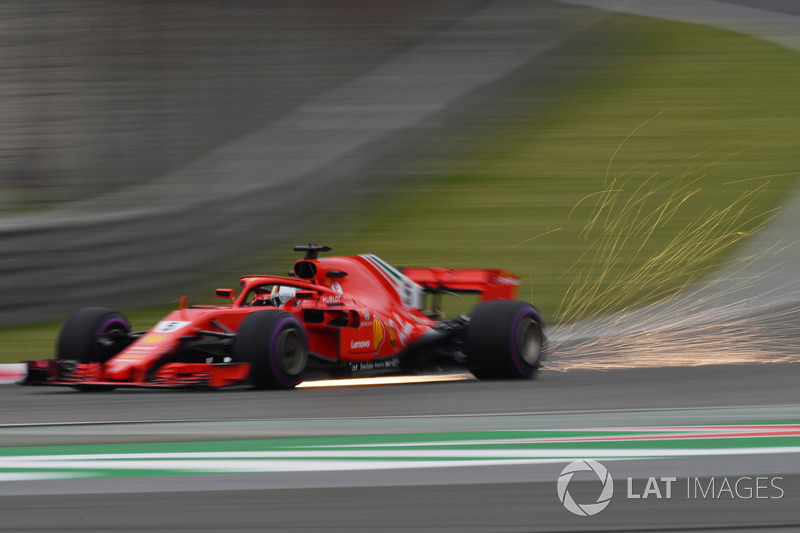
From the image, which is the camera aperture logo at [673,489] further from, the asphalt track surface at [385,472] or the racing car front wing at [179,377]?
the racing car front wing at [179,377]

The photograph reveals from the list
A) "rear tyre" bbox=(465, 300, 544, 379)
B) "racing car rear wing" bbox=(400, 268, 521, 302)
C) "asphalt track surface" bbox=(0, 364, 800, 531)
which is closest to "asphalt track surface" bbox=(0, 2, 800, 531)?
"asphalt track surface" bbox=(0, 364, 800, 531)

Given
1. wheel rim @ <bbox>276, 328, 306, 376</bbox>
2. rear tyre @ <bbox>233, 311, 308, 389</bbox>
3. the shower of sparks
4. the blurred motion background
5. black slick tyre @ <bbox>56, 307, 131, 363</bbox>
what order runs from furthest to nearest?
the blurred motion background
the shower of sparks
black slick tyre @ <bbox>56, 307, 131, 363</bbox>
wheel rim @ <bbox>276, 328, 306, 376</bbox>
rear tyre @ <bbox>233, 311, 308, 389</bbox>

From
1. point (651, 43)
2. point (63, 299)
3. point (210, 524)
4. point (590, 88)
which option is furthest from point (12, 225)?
point (651, 43)

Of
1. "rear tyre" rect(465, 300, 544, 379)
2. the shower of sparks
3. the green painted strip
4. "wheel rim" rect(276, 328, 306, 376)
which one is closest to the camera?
the green painted strip

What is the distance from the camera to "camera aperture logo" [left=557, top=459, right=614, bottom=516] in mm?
4328

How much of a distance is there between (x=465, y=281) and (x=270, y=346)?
256cm

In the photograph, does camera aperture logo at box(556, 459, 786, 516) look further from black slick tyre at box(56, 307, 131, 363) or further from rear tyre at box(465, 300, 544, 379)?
black slick tyre at box(56, 307, 131, 363)

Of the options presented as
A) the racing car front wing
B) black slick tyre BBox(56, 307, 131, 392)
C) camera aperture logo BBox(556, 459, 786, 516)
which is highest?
black slick tyre BBox(56, 307, 131, 392)

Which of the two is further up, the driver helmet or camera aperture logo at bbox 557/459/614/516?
the driver helmet

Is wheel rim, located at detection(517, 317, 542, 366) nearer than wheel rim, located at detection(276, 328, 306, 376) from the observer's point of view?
No

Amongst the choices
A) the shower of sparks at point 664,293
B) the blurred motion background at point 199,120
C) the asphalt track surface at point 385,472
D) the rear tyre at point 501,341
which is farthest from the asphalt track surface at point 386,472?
the blurred motion background at point 199,120

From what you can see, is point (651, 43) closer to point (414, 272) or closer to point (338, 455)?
point (414, 272)

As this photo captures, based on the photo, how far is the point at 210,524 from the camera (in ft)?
13.6

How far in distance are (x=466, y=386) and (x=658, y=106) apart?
14417mm
